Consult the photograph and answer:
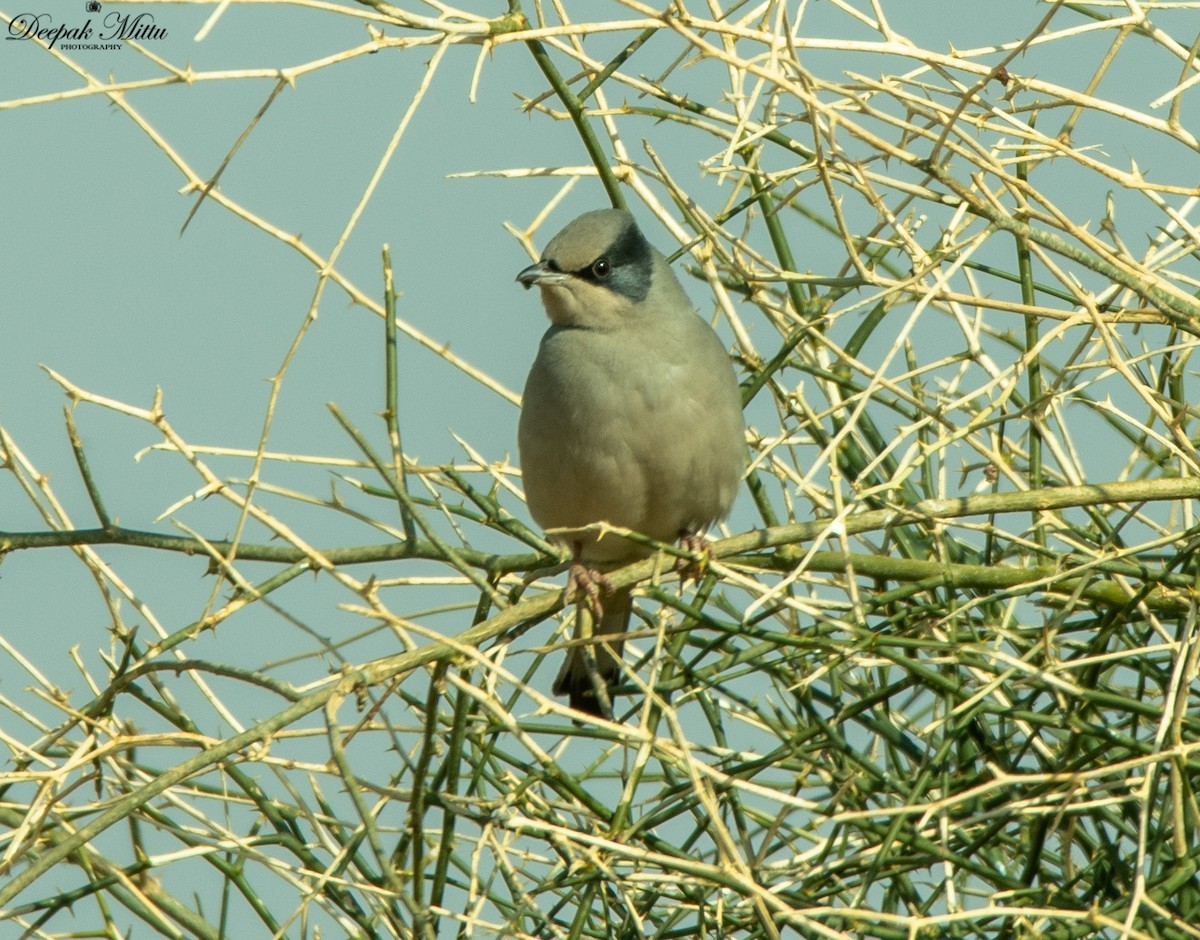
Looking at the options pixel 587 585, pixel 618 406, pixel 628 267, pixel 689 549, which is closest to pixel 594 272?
pixel 628 267

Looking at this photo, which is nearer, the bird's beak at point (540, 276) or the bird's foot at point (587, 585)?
the bird's foot at point (587, 585)

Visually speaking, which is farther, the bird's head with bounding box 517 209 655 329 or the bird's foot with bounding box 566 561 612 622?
A: the bird's head with bounding box 517 209 655 329

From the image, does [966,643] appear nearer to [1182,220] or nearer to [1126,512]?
[1126,512]

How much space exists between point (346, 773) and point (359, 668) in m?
0.36

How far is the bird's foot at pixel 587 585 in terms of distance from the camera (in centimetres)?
284

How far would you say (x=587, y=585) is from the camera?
118 inches

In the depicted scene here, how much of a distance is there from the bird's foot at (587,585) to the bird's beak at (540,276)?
3.32ft

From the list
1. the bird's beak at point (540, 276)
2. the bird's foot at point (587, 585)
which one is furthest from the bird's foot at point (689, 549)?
the bird's beak at point (540, 276)

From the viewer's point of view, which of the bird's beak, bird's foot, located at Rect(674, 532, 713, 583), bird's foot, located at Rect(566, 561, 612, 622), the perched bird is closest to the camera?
bird's foot, located at Rect(566, 561, 612, 622)

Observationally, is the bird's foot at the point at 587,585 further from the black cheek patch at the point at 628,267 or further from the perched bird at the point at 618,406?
the black cheek patch at the point at 628,267

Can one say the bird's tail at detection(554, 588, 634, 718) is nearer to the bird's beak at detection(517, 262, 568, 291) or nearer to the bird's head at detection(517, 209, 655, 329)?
the bird's head at detection(517, 209, 655, 329)

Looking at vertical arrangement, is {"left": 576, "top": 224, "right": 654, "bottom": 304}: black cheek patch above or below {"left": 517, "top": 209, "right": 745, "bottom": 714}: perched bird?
above

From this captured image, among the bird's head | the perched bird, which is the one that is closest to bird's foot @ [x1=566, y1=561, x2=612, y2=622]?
the perched bird

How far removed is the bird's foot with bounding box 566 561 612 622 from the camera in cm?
284
